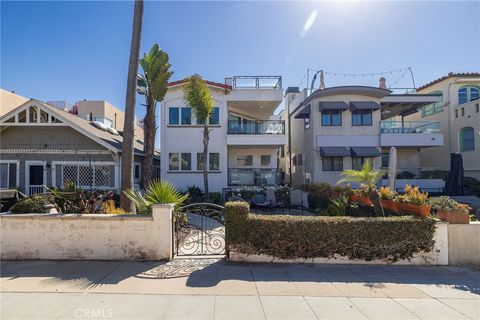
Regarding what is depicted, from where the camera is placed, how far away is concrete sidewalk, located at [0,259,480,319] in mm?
4199

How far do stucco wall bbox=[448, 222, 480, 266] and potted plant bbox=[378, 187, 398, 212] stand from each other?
1.67 metres

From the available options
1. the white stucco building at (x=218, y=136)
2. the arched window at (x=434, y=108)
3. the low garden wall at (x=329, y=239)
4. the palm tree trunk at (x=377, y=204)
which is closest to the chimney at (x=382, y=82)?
the arched window at (x=434, y=108)

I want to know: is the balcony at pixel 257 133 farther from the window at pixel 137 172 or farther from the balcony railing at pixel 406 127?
the balcony railing at pixel 406 127

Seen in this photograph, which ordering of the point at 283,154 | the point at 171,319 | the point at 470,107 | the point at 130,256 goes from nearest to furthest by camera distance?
the point at 171,319, the point at 130,256, the point at 470,107, the point at 283,154

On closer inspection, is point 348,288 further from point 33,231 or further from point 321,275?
point 33,231

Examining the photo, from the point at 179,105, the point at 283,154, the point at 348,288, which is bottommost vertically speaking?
the point at 348,288

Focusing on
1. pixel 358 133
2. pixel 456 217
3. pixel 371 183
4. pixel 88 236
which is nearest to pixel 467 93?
pixel 358 133

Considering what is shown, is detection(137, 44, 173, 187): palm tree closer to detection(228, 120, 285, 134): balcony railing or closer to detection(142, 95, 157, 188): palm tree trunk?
detection(142, 95, 157, 188): palm tree trunk

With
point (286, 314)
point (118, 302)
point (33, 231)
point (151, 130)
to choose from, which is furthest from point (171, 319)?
point (151, 130)

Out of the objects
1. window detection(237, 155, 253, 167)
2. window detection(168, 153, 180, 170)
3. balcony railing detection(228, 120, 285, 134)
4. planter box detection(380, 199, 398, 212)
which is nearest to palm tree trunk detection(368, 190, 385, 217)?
planter box detection(380, 199, 398, 212)

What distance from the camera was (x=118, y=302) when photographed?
4441 millimetres

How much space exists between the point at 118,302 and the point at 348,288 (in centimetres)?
406

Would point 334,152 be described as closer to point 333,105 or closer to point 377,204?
point 333,105

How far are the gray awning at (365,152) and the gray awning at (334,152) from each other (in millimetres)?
474
